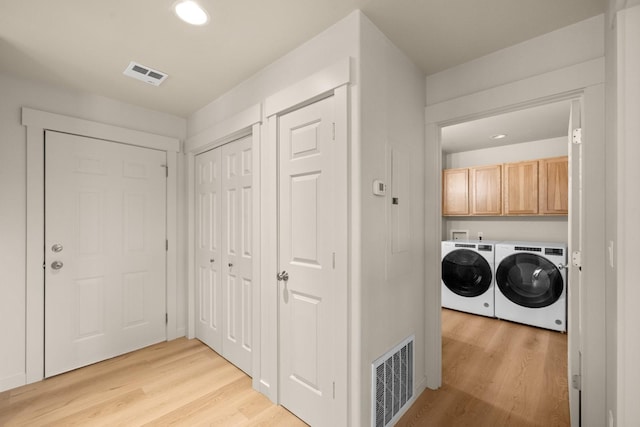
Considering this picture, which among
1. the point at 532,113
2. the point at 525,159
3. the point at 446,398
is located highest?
the point at 532,113

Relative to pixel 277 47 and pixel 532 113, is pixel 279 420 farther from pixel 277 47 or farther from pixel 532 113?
pixel 532 113

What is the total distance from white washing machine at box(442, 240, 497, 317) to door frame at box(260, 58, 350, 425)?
2845 mm

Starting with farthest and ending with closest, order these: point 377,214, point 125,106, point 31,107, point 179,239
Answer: point 179,239 < point 125,106 < point 31,107 < point 377,214

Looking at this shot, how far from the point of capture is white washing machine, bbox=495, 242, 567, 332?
3.19m

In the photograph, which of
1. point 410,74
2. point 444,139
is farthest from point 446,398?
point 444,139

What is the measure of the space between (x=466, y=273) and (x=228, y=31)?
375cm

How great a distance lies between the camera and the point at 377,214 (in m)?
1.66

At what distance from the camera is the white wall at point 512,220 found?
3783mm

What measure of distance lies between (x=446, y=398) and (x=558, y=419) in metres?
0.65

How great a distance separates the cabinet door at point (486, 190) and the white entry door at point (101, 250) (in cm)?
399

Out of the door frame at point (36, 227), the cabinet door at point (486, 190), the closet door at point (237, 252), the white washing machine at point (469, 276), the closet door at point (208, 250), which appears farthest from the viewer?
the cabinet door at point (486, 190)

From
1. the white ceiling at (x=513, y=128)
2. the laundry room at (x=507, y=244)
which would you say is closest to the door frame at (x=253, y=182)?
the laundry room at (x=507, y=244)

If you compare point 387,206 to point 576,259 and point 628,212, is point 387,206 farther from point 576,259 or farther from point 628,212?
point 576,259

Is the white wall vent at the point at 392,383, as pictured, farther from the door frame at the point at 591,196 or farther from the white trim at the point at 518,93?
the white trim at the point at 518,93
